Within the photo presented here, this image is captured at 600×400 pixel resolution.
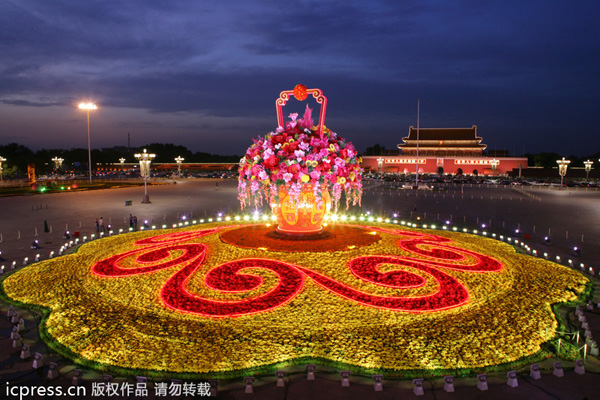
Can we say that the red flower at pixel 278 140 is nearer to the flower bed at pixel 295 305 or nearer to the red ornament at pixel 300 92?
the red ornament at pixel 300 92

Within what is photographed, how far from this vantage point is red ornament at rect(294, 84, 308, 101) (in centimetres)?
1145

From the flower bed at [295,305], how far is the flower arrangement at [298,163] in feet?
6.05

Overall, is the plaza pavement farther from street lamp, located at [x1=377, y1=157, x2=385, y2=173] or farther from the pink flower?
street lamp, located at [x1=377, y1=157, x2=385, y2=173]

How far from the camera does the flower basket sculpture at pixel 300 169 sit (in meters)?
10.3

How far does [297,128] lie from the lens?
1112 centimetres

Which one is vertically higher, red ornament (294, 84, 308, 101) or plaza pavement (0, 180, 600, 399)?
red ornament (294, 84, 308, 101)

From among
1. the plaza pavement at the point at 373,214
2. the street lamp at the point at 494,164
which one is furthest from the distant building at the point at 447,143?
the plaza pavement at the point at 373,214

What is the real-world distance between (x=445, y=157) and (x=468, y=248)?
8680cm

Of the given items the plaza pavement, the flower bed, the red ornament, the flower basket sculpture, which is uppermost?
the red ornament

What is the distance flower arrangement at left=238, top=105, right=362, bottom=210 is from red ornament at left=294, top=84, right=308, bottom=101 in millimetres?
462

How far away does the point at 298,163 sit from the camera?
1023 cm

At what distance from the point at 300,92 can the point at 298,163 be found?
262 centimetres

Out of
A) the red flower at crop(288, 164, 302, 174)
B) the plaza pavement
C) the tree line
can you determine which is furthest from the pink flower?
the tree line

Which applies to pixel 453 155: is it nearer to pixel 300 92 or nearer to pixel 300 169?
pixel 300 92
